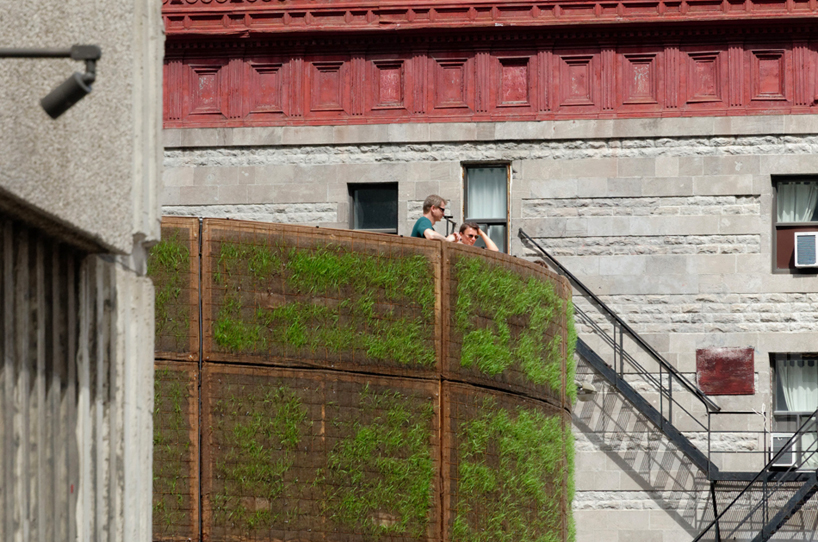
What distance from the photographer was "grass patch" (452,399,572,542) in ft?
39.3

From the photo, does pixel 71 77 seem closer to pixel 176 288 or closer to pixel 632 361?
pixel 176 288

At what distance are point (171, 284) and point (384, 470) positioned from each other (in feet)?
7.98

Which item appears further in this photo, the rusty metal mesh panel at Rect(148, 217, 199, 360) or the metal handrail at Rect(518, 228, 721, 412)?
the metal handrail at Rect(518, 228, 721, 412)

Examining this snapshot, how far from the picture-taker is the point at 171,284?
11469mm

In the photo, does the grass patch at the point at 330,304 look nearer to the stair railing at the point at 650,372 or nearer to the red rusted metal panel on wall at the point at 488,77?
the stair railing at the point at 650,372

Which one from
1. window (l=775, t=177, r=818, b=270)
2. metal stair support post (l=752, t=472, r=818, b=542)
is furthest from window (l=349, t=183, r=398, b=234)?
metal stair support post (l=752, t=472, r=818, b=542)

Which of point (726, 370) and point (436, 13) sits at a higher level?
point (436, 13)

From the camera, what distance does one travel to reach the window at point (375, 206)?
20.8 m

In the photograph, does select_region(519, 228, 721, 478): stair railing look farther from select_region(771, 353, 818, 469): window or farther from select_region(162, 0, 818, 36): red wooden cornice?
select_region(162, 0, 818, 36): red wooden cornice

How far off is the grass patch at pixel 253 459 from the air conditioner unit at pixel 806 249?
10682mm

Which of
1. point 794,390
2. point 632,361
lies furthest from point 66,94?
point 794,390

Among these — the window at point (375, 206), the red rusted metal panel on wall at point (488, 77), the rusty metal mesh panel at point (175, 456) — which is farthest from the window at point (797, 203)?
the rusty metal mesh panel at point (175, 456)

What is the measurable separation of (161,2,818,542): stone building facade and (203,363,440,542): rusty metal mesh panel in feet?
27.5

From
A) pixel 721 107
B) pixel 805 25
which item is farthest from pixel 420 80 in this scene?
pixel 805 25
